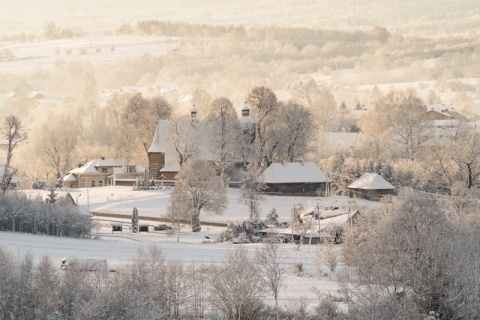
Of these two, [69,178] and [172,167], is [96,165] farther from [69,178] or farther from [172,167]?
[172,167]

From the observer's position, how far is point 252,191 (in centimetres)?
5706

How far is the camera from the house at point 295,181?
65.1m

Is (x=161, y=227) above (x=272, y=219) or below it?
below

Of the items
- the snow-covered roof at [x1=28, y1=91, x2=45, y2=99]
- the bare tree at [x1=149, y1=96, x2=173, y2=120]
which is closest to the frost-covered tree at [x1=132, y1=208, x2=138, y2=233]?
the bare tree at [x1=149, y1=96, x2=173, y2=120]

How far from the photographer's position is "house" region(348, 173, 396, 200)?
62.7 m

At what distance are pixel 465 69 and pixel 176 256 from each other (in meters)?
134

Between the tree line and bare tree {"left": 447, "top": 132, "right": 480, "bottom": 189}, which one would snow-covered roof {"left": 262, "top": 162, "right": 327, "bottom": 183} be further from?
the tree line

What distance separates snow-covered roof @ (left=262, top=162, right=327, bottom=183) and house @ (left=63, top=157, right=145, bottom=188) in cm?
1517

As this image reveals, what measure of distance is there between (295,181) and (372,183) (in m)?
5.91

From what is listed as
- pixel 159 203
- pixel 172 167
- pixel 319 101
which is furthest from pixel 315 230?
pixel 319 101

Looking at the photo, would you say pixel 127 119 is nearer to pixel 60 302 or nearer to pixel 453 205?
pixel 453 205

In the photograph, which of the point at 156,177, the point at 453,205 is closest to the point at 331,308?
the point at 453,205

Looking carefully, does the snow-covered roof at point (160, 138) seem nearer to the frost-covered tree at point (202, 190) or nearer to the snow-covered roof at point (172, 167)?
the snow-covered roof at point (172, 167)

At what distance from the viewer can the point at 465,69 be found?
16250cm
